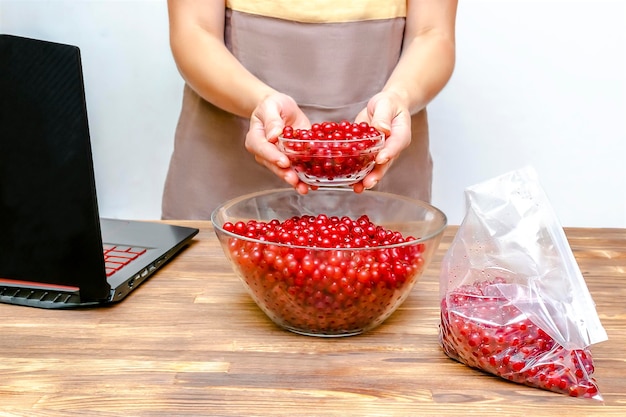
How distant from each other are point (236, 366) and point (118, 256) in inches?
16.5

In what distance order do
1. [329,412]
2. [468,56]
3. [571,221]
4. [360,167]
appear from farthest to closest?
[571,221] → [468,56] → [360,167] → [329,412]

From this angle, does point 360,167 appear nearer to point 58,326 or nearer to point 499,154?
point 58,326

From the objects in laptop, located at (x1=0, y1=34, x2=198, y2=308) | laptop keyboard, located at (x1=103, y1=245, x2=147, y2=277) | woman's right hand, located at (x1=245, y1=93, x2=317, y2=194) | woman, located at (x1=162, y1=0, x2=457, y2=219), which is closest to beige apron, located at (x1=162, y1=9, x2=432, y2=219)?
woman, located at (x1=162, y1=0, x2=457, y2=219)

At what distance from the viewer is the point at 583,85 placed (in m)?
2.49

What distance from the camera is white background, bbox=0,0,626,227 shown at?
2.43 meters

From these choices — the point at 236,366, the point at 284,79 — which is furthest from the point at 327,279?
the point at 284,79

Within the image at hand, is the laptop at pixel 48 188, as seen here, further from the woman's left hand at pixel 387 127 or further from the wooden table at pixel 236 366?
the woman's left hand at pixel 387 127

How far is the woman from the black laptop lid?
2.04 ft

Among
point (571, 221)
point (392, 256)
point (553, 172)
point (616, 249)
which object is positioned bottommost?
point (571, 221)

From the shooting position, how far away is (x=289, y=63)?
170cm

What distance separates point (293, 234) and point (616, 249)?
0.68 metres

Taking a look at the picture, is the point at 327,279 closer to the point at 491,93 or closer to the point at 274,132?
the point at 274,132

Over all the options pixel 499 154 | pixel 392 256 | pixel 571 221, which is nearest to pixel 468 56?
pixel 499 154

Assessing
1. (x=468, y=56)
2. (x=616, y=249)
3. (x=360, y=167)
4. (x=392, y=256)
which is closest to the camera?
(x=392, y=256)
